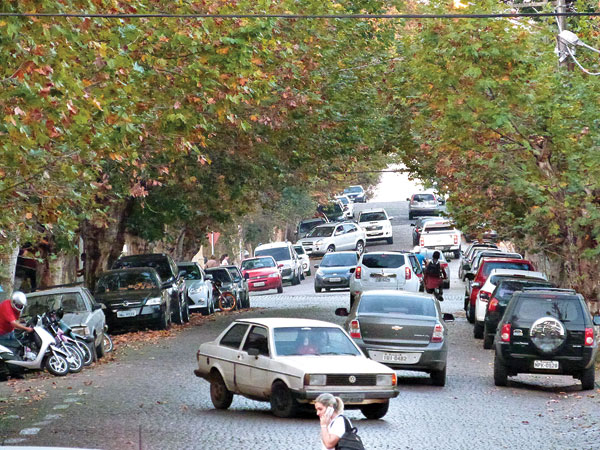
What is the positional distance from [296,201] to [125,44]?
59.1 m

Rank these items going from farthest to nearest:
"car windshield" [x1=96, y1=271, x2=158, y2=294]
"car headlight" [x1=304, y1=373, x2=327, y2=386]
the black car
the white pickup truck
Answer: the white pickup truck < the black car < "car windshield" [x1=96, y1=271, x2=158, y2=294] < "car headlight" [x1=304, y1=373, x2=327, y2=386]

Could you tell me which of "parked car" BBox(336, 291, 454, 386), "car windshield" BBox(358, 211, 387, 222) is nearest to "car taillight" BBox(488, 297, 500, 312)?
"parked car" BBox(336, 291, 454, 386)

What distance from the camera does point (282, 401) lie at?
50.8ft

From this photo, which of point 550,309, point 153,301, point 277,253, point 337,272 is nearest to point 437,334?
point 550,309

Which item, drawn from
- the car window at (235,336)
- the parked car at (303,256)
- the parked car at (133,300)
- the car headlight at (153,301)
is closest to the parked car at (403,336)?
the car window at (235,336)

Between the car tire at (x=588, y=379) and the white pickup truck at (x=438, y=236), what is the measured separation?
43.7 meters

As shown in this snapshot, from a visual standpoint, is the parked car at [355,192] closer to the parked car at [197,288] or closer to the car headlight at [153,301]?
the parked car at [197,288]

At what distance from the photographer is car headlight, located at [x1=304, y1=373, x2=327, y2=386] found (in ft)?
49.1

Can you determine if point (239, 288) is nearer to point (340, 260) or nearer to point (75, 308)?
point (340, 260)

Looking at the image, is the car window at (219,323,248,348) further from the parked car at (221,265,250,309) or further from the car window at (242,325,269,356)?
the parked car at (221,265,250,309)

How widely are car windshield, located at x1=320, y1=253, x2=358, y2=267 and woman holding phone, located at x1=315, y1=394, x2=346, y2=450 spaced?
127 feet

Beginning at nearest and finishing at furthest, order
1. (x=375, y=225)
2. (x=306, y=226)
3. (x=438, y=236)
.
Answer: (x=438, y=236) < (x=375, y=225) < (x=306, y=226)

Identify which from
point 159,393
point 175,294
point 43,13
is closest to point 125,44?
point 43,13

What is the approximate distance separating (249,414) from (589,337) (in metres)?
6.68
